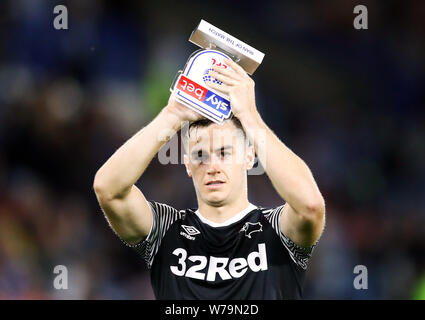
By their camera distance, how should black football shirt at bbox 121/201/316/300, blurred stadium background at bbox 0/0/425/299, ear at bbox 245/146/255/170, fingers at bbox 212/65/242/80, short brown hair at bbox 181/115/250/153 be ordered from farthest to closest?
blurred stadium background at bbox 0/0/425/299, ear at bbox 245/146/255/170, short brown hair at bbox 181/115/250/153, black football shirt at bbox 121/201/316/300, fingers at bbox 212/65/242/80

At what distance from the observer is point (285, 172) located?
130 inches

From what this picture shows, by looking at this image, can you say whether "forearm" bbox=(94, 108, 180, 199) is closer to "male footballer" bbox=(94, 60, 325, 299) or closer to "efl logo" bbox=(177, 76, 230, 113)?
"male footballer" bbox=(94, 60, 325, 299)

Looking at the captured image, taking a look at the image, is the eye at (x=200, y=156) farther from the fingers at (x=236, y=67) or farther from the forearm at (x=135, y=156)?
the fingers at (x=236, y=67)

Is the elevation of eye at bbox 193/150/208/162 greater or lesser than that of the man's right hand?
lesser

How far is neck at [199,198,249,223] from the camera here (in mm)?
3754

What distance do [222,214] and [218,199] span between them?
126 mm

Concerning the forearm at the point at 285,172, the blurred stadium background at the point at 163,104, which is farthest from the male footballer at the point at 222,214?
the blurred stadium background at the point at 163,104

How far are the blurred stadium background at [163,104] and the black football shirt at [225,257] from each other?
2.70 metres

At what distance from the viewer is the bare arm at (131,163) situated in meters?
3.44

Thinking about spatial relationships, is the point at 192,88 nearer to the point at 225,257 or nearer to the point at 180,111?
the point at 180,111

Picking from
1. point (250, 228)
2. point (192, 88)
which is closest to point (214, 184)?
point (250, 228)

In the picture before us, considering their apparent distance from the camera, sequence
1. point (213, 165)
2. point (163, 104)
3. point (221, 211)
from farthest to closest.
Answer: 1. point (163, 104)
2. point (221, 211)
3. point (213, 165)

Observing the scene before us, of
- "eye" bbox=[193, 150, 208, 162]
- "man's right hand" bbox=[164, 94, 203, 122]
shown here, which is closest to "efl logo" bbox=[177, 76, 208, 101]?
"man's right hand" bbox=[164, 94, 203, 122]

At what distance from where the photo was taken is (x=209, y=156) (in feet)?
12.0
